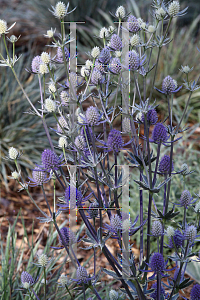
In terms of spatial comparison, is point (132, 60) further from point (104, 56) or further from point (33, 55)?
point (33, 55)

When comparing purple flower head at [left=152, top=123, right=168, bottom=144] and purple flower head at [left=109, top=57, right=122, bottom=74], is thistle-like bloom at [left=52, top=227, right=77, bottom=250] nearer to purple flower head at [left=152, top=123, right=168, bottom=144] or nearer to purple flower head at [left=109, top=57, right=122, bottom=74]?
purple flower head at [left=152, top=123, right=168, bottom=144]

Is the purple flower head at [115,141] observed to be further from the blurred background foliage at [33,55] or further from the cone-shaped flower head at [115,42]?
the blurred background foliage at [33,55]

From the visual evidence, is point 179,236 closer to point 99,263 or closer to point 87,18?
point 99,263

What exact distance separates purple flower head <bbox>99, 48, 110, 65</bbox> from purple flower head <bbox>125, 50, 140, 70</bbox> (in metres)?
0.07

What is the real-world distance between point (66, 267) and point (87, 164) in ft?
4.45

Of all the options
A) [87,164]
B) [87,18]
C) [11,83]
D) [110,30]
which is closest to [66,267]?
[87,164]

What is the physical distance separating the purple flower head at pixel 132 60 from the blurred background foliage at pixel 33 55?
3.36 feet

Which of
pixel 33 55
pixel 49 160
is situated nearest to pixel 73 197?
pixel 49 160

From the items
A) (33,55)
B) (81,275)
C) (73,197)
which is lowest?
(81,275)

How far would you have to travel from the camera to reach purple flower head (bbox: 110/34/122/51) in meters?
0.98

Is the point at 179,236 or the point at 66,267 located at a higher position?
the point at 179,236

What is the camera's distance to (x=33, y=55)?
155 inches

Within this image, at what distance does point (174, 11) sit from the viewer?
2.98 ft

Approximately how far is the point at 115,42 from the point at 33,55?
3.17 metres
